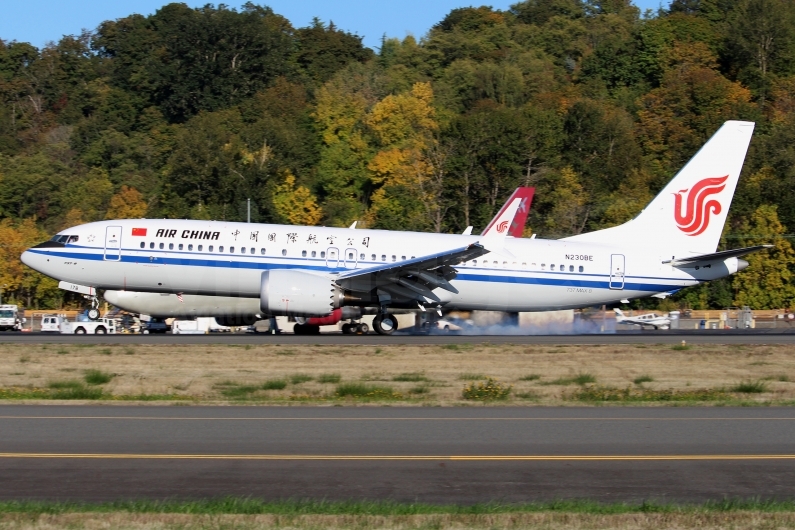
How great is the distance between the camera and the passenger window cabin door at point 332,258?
35.3m

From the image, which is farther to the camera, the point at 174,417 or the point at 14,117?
the point at 14,117

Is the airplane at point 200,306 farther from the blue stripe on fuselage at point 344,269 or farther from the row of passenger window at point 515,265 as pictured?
the blue stripe on fuselage at point 344,269

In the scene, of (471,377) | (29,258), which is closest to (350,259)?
(29,258)

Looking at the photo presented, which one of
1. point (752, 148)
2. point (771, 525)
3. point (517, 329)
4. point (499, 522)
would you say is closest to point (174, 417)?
point (499, 522)

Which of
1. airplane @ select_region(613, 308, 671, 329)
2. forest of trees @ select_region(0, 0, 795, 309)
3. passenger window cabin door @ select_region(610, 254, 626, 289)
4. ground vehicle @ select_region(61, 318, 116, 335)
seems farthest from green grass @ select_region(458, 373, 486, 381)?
forest of trees @ select_region(0, 0, 795, 309)

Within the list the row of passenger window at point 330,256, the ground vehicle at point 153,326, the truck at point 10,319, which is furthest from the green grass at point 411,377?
the truck at point 10,319

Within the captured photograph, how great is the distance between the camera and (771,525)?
10.6 m

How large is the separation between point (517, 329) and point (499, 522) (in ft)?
95.0

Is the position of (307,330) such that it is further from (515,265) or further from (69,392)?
(69,392)

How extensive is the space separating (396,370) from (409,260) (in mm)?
10055

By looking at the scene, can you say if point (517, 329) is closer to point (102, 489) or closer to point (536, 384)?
point (536, 384)

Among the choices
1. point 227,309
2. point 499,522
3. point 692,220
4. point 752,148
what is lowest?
point 499,522

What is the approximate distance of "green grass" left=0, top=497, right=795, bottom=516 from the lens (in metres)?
11.0

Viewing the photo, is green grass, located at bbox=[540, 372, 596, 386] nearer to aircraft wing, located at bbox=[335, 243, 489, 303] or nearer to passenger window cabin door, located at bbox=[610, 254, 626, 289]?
aircraft wing, located at bbox=[335, 243, 489, 303]
